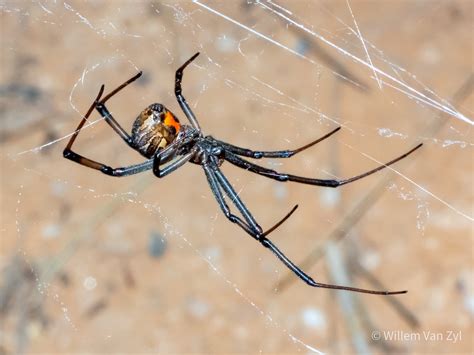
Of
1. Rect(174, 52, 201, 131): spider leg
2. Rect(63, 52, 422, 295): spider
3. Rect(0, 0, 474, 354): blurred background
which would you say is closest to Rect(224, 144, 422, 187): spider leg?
Rect(63, 52, 422, 295): spider

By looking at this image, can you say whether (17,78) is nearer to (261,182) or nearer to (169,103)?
(169,103)

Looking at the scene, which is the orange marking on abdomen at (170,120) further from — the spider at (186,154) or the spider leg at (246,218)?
the spider leg at (246,218)

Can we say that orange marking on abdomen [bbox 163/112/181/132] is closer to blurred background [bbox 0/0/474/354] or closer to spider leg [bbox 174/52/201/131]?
spider leg [bbox 174/52/201/131]

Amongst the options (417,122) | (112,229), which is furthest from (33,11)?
(417,122)

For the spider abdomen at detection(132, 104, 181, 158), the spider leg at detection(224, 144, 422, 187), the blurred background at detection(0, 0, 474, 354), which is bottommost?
the blurred background at detection(0, 0, 474, 354)

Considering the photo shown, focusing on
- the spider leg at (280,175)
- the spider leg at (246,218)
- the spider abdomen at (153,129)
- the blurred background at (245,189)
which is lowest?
the blurred background at (245,189)

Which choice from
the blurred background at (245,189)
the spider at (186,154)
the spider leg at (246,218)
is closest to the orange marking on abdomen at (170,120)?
the spider at (186,154)
